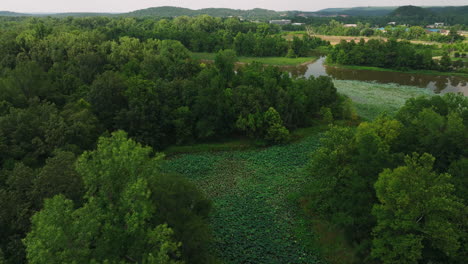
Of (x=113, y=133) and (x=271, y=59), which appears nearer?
(x=113, y=133)

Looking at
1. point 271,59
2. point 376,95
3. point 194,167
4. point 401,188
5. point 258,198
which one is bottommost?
point 258,198

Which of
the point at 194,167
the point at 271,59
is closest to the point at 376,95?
the point at 271,59

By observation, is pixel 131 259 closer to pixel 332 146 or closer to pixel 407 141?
pixel 332 146

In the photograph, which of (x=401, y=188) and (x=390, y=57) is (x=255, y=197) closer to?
(x=401, y=188)

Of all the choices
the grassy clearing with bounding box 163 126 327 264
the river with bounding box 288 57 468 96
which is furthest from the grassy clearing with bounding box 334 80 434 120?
→ the grassy clearing with bounding box 163 126 327 264

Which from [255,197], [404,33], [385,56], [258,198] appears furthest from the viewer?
[404,33]

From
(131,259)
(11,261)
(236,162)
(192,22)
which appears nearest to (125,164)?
(131,259)
